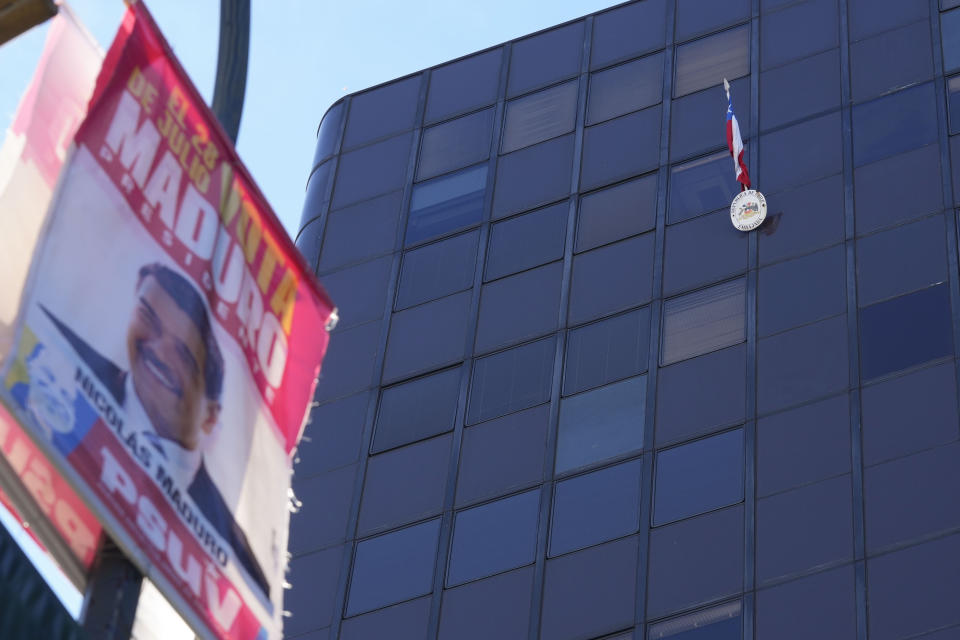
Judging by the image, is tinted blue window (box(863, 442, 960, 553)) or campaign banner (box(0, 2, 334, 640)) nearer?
campaign banner (box(0, 2, 334, 640))

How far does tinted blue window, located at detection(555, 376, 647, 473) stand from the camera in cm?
2881

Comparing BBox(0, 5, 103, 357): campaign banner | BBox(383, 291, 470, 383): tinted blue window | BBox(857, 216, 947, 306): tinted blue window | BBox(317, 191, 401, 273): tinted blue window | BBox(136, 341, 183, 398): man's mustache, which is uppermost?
BBox(317, 191, 401, 273): tinted blue window

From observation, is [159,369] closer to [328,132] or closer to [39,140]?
[39,140]

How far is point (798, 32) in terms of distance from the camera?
1310 inches

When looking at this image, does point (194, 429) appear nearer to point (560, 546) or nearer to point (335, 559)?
point (560, 546)

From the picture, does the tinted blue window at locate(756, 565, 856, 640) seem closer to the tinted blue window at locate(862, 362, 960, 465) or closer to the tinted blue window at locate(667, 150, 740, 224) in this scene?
the tinted blue window at locate(862, 362, 960, 465)

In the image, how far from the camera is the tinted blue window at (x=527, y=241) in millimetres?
32625

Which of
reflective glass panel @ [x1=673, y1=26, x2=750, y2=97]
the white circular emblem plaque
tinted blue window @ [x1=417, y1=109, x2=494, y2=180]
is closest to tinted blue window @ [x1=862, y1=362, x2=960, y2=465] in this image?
the white circular emblem plaque

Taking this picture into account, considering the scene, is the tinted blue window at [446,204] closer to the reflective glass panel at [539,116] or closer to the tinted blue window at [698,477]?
the reflective glass panel at [539,116]

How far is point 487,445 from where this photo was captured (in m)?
30.1

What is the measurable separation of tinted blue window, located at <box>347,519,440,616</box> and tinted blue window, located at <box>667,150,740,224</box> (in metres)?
7.25

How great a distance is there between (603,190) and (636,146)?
3.78 feet

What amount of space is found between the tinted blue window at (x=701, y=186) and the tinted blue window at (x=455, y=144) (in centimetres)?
472

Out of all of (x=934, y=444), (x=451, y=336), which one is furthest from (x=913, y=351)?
(x=451, y=336)
